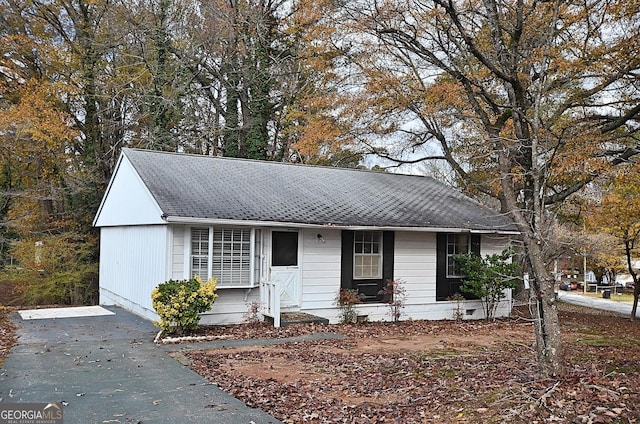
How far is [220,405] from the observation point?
20.4 ft

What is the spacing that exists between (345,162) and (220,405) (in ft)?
58.7

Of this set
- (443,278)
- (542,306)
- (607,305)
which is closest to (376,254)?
(443,278)

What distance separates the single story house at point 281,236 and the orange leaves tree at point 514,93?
8.65ft

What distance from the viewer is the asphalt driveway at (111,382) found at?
586 cm

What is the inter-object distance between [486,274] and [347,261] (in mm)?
4326

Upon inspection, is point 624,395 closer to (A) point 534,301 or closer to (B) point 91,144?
→ (A) point 534,301

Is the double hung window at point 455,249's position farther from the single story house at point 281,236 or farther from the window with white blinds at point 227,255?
the window with white blinds at point 227,255

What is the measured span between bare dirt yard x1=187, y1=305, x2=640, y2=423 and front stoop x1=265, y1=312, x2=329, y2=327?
0.24 m

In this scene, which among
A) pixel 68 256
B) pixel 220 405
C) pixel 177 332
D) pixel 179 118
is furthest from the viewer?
pixel 179 118

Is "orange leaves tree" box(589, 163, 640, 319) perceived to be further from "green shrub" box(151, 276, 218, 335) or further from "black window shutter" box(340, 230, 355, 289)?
"green shrub" box(151, 276, 218, 335)

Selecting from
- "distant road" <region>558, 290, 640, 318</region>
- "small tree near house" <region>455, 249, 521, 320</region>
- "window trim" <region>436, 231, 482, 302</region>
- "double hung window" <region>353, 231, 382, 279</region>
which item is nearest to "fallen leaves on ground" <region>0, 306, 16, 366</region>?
"double hung window" <region>353, 231, 382, 279</region>

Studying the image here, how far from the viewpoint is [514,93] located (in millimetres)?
8086

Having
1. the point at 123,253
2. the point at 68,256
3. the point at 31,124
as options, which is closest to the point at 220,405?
the point at 123,253

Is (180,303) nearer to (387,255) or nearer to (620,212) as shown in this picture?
(387,255)
